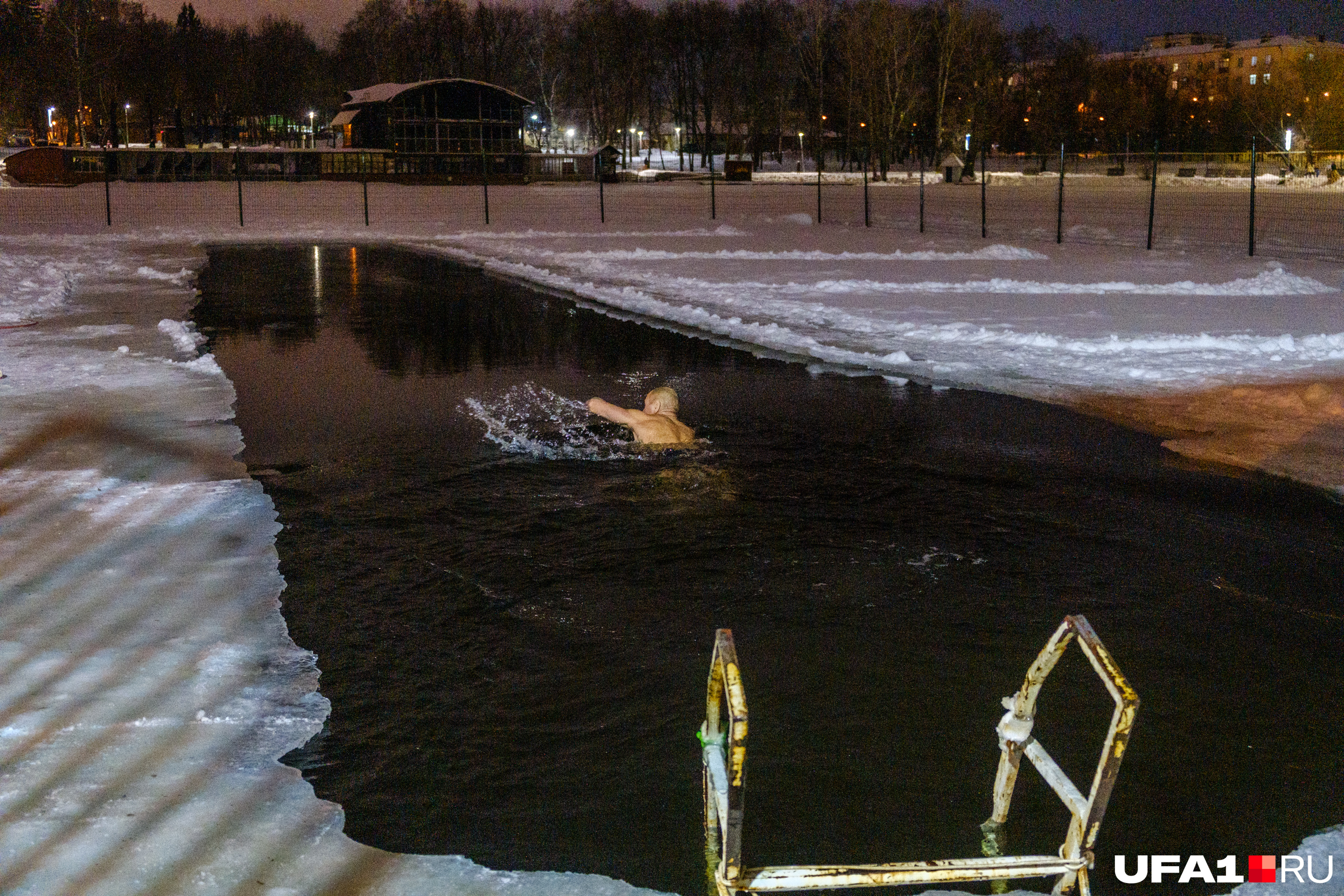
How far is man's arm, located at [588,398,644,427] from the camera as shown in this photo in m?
7.96

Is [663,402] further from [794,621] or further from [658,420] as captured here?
[794,621]

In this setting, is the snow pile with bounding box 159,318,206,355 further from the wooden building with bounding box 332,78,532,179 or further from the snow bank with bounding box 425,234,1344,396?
the wooden building with bounding box 332,78,532,179

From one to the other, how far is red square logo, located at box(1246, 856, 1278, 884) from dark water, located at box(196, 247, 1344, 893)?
12 centimetres

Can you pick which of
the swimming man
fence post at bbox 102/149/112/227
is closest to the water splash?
the swimming man

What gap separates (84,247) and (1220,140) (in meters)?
70.1

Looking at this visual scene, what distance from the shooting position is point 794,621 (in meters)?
5.25

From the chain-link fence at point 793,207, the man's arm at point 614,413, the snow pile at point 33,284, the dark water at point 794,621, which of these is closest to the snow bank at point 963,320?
the dark water at point 794,621

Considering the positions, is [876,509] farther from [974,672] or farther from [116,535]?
[116,535]

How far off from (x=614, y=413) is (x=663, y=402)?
41 centimetres

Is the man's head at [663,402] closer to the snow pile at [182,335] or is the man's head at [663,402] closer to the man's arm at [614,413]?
the man's arm at [614,413]

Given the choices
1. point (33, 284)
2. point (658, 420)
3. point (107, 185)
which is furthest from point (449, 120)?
point (658, 420)

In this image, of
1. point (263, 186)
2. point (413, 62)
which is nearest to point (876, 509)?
point (263, 186)

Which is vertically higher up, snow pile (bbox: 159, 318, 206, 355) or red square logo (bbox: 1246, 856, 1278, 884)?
snow pile (bbox: 159, 318, 206, 355)

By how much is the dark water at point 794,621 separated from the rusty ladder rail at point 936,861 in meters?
0.65
